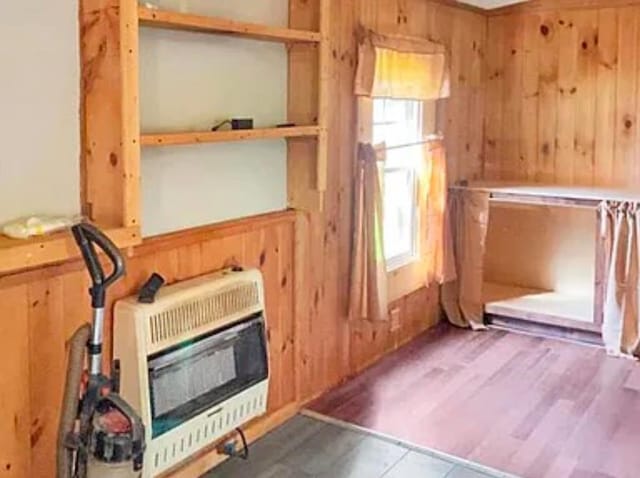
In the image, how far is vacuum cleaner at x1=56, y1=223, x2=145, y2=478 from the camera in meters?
2.12

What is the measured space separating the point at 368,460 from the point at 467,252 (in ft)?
6.98

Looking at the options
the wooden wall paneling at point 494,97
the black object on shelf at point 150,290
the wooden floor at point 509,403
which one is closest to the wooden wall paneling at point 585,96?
the wooden wall paneling at point 494,97

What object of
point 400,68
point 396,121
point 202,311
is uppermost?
point 400,68

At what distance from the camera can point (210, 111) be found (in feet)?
9.62

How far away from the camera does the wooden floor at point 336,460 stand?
9.95 feet

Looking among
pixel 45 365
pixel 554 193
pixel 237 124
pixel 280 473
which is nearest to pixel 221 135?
pixel 237 124

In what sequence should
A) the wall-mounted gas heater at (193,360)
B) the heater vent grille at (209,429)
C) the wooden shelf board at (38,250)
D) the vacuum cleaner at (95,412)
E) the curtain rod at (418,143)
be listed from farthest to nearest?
the curtain rod at (418,143), the heater vent grille at (209,429), the wall-mounted gas heater at (193,360), the vacuum cleaner at (95,412), the wooden shelf board at (38,250)

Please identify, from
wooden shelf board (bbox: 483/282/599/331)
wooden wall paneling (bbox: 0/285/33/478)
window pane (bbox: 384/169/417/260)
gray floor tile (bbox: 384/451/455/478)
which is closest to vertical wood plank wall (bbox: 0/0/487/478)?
wooden wall paneling (bbox: 0/285/33/478)

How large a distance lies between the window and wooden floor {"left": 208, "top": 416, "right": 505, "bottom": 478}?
4.16 feet

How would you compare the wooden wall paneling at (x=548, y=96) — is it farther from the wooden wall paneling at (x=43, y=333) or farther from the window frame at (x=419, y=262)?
the wooden wall paneling at (x=43, y=333)

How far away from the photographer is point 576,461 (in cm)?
316

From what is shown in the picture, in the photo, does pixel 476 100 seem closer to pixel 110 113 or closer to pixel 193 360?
pixel 193 360

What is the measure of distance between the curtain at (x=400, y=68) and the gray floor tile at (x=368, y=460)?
5.42 feet

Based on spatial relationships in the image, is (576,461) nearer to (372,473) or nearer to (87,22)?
(372,473)
